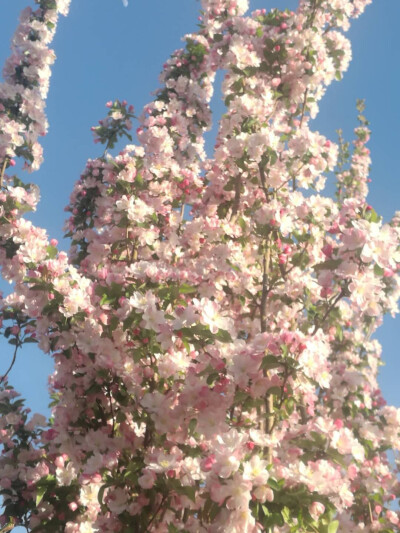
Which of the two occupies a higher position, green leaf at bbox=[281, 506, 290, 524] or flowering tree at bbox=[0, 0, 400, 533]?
flowering tree at bbox=[0, 0, 400, 533]

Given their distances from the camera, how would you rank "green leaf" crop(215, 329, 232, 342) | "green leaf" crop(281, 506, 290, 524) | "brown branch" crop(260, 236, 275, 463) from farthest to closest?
"brown branch" crop(260, 236, 275, 463) → "green leaf" crop(215, 329, 232, 342) → "green leaf" crop(281, 506, 290, 524)

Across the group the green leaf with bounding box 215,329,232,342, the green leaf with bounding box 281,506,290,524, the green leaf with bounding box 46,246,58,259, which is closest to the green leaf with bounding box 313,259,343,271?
the green leaf with bounding box 215,329,232,342

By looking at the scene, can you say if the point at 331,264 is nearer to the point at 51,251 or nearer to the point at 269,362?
the point at 269,362

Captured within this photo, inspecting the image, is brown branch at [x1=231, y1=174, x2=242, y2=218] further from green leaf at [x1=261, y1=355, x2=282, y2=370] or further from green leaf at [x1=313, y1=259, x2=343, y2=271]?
green leaf at [x1=261, y1=355, x2=282, y2=370]

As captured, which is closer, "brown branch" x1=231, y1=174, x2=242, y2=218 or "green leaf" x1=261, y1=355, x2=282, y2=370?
"green leaf" x1=261, y1=355, x2=282, y2=370

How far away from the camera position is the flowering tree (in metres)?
2.69

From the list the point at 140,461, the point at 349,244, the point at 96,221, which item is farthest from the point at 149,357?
the point at 96,221

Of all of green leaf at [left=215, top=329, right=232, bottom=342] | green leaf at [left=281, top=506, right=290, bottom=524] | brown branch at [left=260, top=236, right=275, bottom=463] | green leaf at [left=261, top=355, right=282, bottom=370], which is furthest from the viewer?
brown branch at [left=260, top=236, right=275, bottom=463]

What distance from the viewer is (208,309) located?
2799 mm

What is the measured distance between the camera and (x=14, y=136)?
6441 mm

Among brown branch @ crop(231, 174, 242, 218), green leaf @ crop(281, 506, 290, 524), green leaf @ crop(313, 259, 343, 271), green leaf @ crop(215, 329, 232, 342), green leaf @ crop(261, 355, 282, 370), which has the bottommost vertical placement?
green leaf @ crop(281, 506, 290, 524)

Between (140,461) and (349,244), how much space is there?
164cm

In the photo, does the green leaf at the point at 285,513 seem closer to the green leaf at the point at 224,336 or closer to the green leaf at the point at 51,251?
the green leaf at the point at 224,336

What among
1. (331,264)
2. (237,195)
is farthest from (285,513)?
(237,195)
